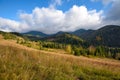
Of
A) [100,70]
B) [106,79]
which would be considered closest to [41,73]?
[106,79]

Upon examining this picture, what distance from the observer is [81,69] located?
32.9 ft

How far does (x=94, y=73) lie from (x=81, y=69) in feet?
2.29

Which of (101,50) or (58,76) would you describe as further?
(101,50)

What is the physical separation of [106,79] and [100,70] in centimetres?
156

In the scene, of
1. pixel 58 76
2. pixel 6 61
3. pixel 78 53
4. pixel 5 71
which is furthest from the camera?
pixel 78 53

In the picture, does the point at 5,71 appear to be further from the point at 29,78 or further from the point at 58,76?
the point at 58,76

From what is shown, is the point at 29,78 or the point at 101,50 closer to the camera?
the point at 29,78

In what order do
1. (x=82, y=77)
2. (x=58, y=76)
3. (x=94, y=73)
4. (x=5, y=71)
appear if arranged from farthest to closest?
1. (x=94, y=73)
2. (x=82, y=77)
3. (x=58, y=76)
4. (x=5, y=71)

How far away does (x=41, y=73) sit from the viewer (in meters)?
6.86

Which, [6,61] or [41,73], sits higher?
[6,61]

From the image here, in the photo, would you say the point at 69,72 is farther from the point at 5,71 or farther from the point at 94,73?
the point at 5,71

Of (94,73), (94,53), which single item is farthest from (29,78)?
(94,53)

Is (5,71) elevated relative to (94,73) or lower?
elevated

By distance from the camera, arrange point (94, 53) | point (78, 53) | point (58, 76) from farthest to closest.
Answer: point (94, 53) < point (78, 53) < point (58, 76)
